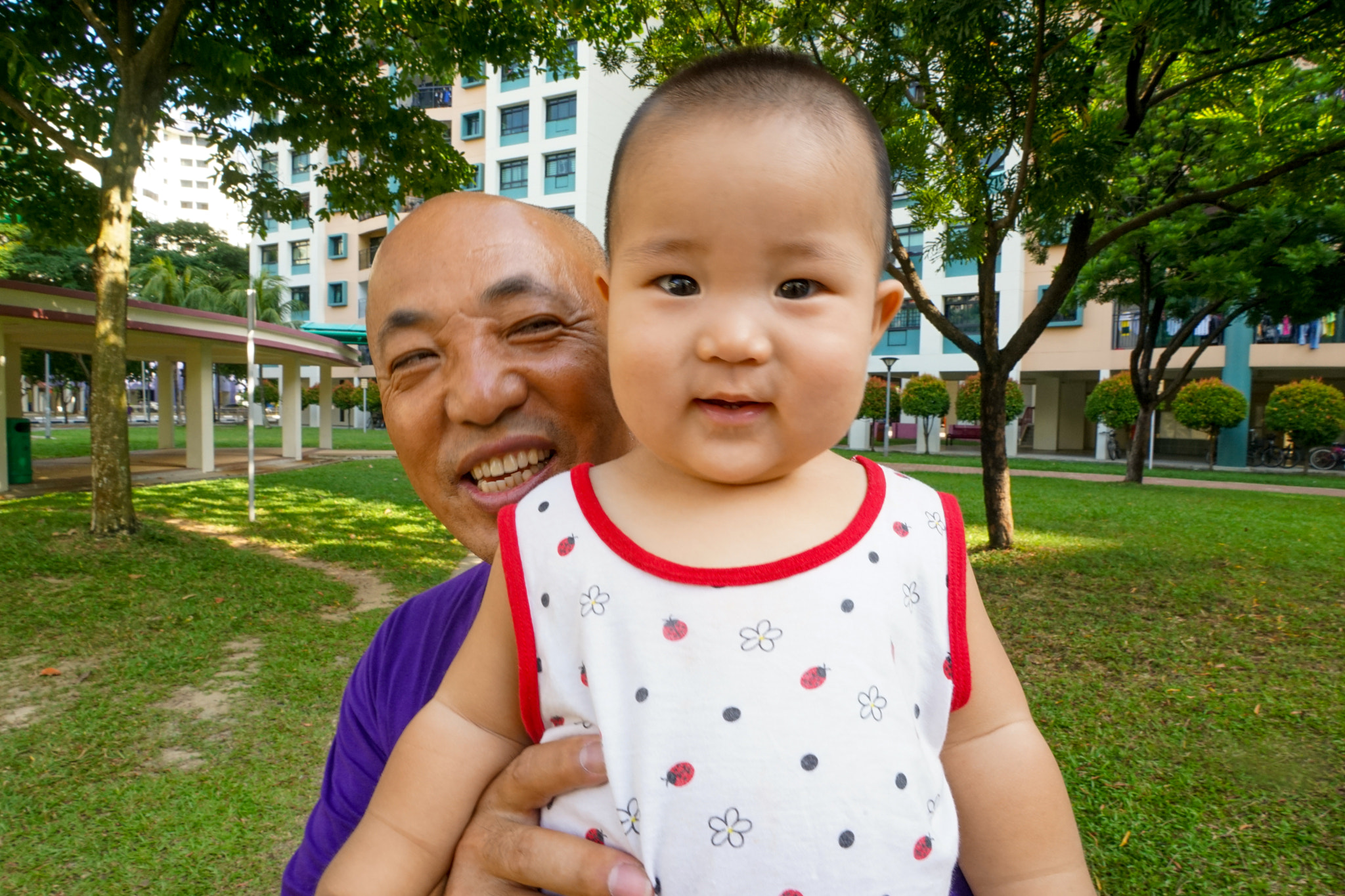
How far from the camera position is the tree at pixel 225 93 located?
7.98 meters

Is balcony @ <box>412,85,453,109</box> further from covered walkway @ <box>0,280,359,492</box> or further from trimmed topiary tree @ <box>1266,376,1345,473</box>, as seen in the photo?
trimmed topiary tree @ <box>1266,376,1345,473</box>

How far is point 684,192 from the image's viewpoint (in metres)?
0.93

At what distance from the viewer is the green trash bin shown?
1327 centimetres

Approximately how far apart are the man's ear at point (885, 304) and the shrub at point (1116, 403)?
24054 mm

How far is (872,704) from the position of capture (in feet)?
2.94

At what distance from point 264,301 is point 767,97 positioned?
3943cm

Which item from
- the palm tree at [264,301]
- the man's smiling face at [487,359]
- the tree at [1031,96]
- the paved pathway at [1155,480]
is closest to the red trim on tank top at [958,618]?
the man's smiling face at [487,359]

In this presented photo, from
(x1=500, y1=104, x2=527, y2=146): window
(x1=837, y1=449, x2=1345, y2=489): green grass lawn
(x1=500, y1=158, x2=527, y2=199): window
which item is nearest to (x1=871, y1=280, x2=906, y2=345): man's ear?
(x1=837, y1=449, x2=1345, y2=489): green grass lawn

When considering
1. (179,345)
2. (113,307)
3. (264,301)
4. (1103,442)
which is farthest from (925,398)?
(264,301)

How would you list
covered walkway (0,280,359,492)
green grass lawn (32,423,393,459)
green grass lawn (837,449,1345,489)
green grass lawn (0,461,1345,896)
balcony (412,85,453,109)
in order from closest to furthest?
green grass lawn (0,461,1345,896) → covered walkway (0,280,359,492) → green grass lawn (837,449,1345,489) → green grass lawn (32,423,393,459) → balcony (412,85,453,109)

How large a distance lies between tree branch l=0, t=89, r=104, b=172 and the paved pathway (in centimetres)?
1416

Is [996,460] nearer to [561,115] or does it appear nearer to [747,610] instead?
[747,610]

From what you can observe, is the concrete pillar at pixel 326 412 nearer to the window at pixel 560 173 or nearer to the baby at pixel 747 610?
the window at pixel 560 173

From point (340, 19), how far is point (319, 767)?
761 cm
